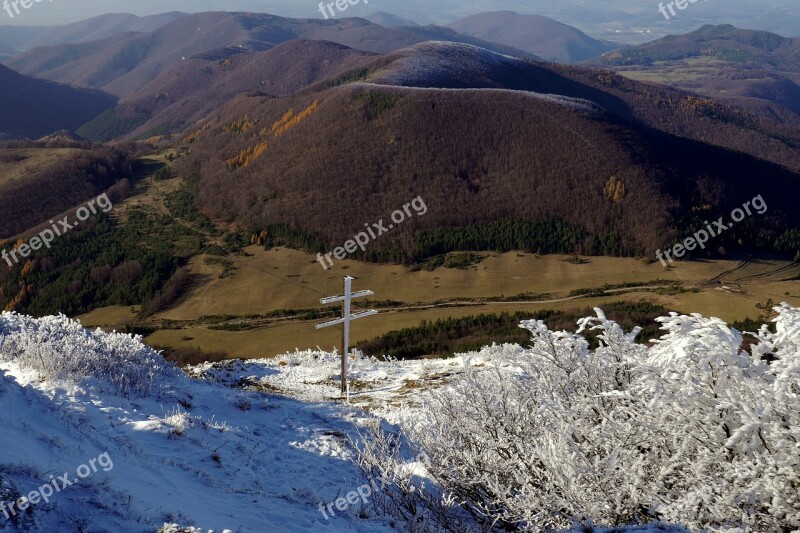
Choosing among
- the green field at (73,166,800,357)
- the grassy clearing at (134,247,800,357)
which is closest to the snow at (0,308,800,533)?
the grassy clearing at (134,247,800,357)

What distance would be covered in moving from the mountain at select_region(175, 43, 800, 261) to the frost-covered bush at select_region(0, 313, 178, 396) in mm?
42843

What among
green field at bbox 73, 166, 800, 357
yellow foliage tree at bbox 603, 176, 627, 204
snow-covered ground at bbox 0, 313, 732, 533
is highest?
yellow foliage tree at bbox 603, 176, 627, 204

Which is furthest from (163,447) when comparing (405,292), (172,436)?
(405,292)

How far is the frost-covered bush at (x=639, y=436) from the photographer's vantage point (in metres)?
5.84

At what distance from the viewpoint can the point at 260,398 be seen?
48.3ft

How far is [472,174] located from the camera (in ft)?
228

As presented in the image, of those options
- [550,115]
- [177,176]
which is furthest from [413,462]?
[177,176]

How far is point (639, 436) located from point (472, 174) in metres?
64.5

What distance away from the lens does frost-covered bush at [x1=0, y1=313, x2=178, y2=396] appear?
37.9 feet

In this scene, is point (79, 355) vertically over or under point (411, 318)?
over

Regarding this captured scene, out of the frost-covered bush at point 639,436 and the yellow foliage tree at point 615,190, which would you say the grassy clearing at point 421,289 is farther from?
the frost-covered bush at point 639,436

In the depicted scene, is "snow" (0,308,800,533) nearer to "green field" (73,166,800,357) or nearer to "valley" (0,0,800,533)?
"valley" (0,0,800,533)

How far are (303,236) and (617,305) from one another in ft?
118

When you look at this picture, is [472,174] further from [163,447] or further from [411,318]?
[163,447]
